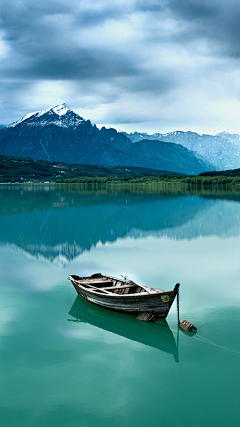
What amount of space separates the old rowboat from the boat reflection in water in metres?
0.36

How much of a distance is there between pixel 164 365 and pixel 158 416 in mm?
2847

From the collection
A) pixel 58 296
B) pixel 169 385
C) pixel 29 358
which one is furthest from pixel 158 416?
pixel 58 296

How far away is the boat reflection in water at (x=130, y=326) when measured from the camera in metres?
15.2

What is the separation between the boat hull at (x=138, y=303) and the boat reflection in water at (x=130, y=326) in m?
0.39

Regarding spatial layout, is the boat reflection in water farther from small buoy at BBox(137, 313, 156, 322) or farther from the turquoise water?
small buoy at BBox(137, 313, 156, 322)

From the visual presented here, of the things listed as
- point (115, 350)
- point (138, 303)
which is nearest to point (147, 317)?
point (138, 303)

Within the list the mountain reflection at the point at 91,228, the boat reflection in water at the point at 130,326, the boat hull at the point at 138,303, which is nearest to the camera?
the boat reflection in water at the point at 130,326

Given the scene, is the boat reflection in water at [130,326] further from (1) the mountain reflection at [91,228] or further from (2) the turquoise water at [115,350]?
(1) the mountain reflection at [91,228]

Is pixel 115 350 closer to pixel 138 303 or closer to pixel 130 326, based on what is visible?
pixel 130 326

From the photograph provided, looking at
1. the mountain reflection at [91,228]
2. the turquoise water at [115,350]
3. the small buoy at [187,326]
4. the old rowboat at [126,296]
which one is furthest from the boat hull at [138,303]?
the mountain reflection at [91,228]

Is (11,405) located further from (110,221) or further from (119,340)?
(110,221)

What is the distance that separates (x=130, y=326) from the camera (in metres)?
16.6

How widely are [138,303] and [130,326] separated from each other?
45.6 inches

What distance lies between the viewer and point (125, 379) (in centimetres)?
1259
